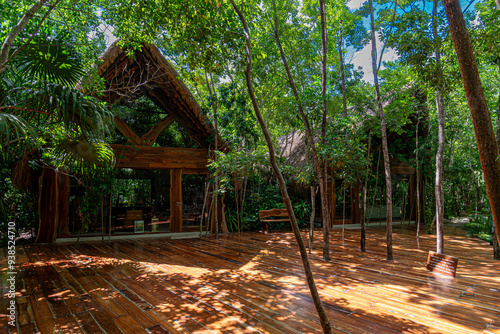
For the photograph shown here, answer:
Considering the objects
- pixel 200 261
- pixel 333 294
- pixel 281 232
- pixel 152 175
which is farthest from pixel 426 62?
pixel 152 175

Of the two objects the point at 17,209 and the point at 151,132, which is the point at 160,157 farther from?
the point at 17,209

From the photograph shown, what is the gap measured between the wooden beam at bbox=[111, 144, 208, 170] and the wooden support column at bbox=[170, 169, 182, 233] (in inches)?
9.7

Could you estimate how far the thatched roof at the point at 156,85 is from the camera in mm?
5808

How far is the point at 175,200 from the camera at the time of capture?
7.01 meters

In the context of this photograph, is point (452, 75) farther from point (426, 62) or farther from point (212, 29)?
point (212, 29)

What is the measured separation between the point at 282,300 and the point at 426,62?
11.6 feet

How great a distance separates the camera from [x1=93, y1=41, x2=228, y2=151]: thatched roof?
581cm

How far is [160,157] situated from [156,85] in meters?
1.74

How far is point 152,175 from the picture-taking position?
9680mm

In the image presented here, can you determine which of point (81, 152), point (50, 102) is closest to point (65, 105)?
point (50, 102)

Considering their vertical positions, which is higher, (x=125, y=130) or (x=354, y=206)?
(x=125, y=130)

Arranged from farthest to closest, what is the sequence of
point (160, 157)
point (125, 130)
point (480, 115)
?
1. point (160, 157)
2. point (125, 130)
3. point (480, 115)

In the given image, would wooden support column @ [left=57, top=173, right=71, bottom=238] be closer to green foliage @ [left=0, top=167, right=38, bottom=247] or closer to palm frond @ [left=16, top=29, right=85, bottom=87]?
green foliage @ [left=0, top=167, right=38, bottom=247]

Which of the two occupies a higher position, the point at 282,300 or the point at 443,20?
the point at 443,20
